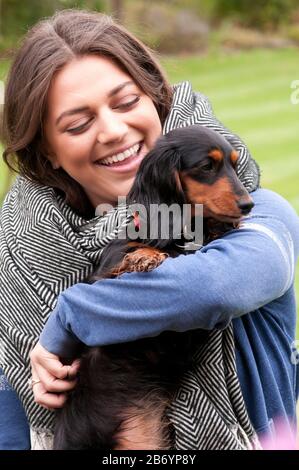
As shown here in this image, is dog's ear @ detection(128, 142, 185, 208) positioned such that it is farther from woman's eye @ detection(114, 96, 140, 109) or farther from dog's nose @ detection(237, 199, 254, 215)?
dog's nose @ detection(237, 199, 254, 215)

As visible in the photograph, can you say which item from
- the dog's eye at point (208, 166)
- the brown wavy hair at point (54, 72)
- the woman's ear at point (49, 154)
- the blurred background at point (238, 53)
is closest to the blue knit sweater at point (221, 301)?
the dog's eye at point (208, 166)

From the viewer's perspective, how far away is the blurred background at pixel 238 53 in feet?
45.0

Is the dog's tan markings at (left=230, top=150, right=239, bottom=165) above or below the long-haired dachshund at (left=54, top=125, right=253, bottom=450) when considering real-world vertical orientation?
above

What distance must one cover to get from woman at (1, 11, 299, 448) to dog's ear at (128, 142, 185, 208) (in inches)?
4.2

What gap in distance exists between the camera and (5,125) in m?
3.19

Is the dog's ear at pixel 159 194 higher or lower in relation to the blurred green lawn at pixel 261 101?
higher

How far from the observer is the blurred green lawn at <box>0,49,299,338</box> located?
11.7 meters

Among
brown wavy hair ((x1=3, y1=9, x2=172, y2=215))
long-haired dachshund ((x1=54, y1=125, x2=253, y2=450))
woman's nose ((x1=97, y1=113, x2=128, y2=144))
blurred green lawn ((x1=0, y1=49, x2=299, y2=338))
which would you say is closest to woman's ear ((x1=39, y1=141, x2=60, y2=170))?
brown wavy hair ((x1=3, y1=9, x2=172, y2=215))

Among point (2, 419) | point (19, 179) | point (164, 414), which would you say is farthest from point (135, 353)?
point (19, 179)

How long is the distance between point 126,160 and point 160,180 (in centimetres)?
20

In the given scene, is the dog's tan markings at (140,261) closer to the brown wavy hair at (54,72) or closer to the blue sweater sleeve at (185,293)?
the blue sweater sleeve at (185,293)

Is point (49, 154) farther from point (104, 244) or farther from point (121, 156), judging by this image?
point (104, 244)

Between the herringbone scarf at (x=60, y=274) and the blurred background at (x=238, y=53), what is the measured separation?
7559 mm

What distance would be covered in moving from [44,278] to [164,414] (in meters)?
0.57
